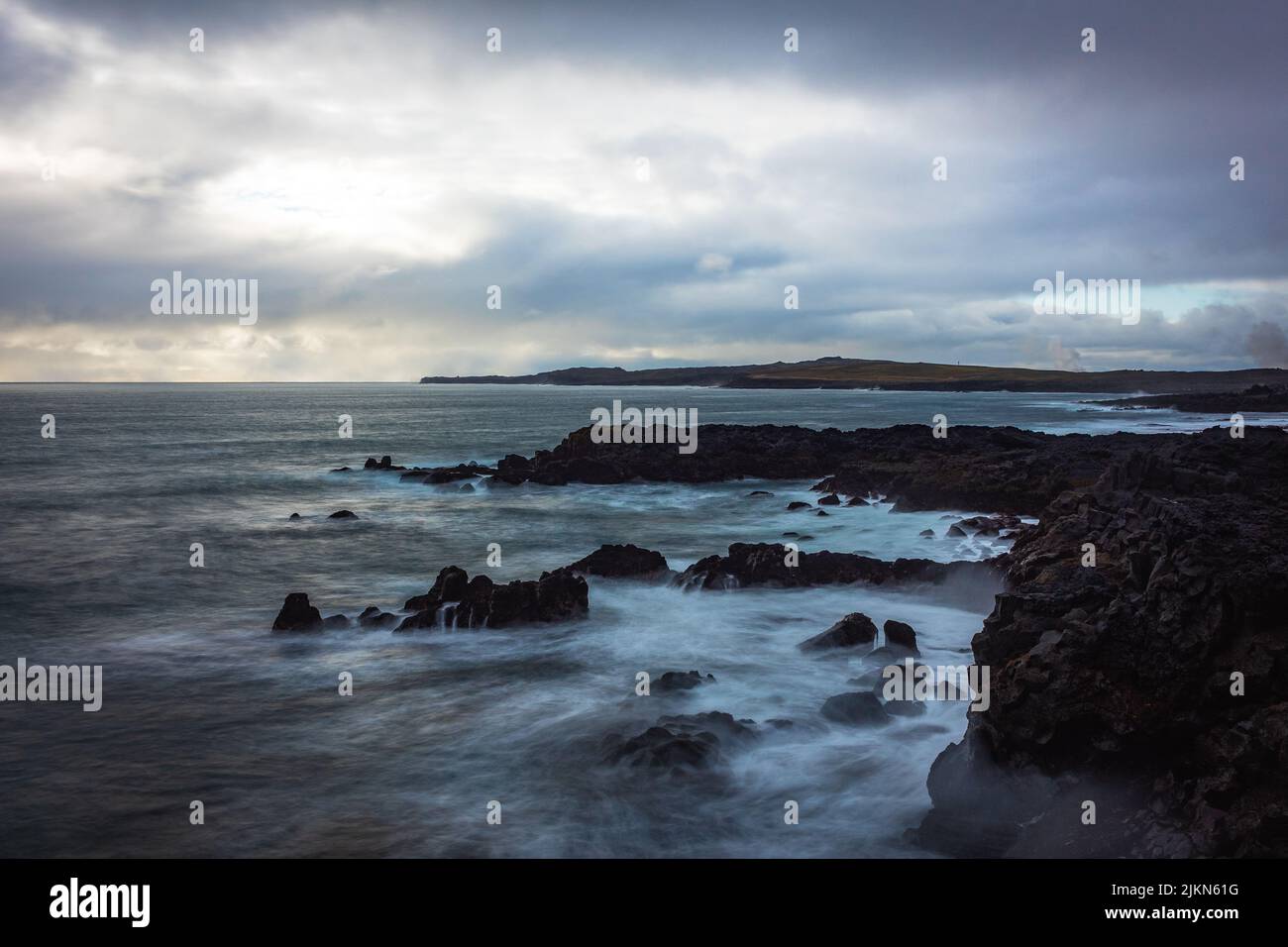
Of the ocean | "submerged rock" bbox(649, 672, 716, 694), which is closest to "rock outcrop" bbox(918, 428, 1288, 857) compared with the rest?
the ocean

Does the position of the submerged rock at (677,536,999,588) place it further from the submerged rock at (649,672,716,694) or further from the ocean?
the submerged rock at (649,672,716,694)

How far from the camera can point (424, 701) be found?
584 inches

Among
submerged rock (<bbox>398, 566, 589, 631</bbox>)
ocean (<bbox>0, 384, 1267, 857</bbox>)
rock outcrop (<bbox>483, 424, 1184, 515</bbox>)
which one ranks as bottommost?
ocean (<bbox>0, 384, 1267, 857</bbox>)

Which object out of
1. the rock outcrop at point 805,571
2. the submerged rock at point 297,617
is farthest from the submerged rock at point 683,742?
the submerged rock at point 297,617

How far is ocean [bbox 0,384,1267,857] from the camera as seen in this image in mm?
10578

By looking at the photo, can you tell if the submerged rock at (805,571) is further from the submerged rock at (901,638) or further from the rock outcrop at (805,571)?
the submerged rock at (901,638)

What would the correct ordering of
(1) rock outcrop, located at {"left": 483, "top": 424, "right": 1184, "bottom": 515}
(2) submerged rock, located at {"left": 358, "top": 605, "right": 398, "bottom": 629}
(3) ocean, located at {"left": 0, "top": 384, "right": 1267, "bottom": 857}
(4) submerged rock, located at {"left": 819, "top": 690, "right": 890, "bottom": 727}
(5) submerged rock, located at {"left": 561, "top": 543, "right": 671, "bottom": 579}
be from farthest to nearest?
(1) rock outcrop, located at {"left": 483, "top": 424, "right": 1184, "bottom": 515} < (5) submerged rock, located at {"left": 561, "top": 543, "right": 671, "bottom": 579} < (2) submerged rock, located at {"left": 358, "top": 605, "right": 398, "bottom": 629} < (4) submerged rock, located at {"left": 819, "top": 690, "right": 890, "bottom": 727} < (3) ocean, located at {"left": 0, "top": 384, "right": 1267, "bottom": 857}

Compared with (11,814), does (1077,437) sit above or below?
above

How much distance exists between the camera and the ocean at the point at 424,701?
10.6 m
